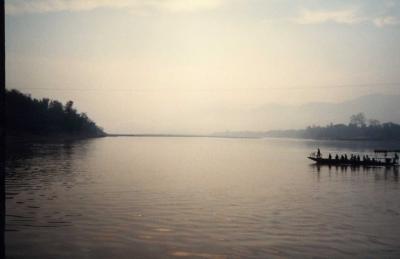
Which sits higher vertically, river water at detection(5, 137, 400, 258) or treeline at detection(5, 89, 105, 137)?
treeline at detection(5, 89, 105, 137)

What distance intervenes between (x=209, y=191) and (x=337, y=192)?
12.3 m

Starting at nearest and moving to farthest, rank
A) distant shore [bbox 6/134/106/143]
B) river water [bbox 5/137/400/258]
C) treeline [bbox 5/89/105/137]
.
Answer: river water [bbox 5/137/400/258] → distant shore [bbox 6/134/106/143] → treeline [bbox 5/89/105/137]

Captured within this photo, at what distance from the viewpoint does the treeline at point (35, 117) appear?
142475 mm

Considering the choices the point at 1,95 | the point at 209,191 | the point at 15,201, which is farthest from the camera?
the point at 209,191

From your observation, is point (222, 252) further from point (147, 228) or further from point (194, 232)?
point (147, 228)

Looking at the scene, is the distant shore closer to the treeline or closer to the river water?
the treeline

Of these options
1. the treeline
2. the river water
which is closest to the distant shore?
the treeline

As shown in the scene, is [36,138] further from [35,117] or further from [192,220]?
[192,220]

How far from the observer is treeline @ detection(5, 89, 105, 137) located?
467 ft

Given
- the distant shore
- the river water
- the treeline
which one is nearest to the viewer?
the river water

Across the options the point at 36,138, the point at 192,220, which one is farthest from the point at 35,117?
the point at 192,220

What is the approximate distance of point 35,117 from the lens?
156 m

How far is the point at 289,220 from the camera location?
23641 mm

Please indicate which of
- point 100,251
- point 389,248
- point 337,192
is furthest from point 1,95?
point 337,192
